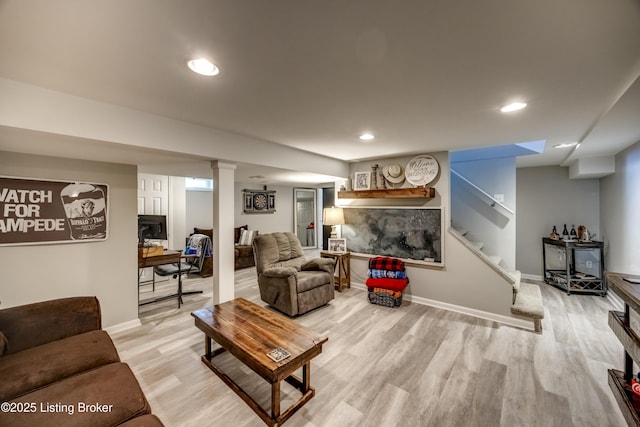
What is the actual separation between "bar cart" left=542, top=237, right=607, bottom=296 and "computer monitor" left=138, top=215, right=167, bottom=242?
248 inches

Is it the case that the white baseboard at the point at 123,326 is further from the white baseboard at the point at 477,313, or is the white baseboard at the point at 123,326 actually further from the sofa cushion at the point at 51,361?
the white baseboard at the point at 477,313

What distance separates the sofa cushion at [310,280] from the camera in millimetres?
3244

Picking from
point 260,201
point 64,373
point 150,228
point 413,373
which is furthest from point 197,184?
point 413,373

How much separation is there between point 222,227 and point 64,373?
1521 millimetres

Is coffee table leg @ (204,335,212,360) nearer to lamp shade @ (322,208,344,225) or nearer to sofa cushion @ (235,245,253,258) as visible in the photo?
lamp shade @ (322,208,344,225)

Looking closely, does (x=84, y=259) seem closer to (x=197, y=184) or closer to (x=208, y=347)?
(x=208, y=347)

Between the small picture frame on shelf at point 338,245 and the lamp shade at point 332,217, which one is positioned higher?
the lamp shade at point 332,217

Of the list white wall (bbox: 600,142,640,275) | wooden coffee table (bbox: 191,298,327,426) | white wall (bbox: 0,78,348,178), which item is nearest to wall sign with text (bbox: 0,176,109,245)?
white wall (bbox: 0,78,348,178)

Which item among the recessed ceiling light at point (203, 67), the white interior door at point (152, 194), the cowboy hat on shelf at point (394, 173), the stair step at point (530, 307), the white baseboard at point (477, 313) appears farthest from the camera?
the white interior door at point (152, 194)

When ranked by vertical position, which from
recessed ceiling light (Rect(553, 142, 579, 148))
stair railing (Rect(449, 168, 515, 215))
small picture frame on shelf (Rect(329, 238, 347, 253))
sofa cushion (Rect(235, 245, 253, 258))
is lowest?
sofa cushion (Rect(235, 245, 253, 258))

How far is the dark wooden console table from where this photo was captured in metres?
1.40

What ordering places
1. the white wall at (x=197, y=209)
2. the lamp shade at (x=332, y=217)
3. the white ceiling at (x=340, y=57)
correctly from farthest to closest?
the white wall at (x=197, y=209) → the lamp shade at (x=332, y=217) → the white ceiling at (x=340, y=57)

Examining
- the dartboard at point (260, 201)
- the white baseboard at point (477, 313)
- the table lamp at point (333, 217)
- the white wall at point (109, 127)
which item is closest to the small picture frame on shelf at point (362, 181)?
the table lamp at point (333, 217)

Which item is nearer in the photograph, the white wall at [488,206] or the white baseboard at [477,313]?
the white baseboard at [477,313]
